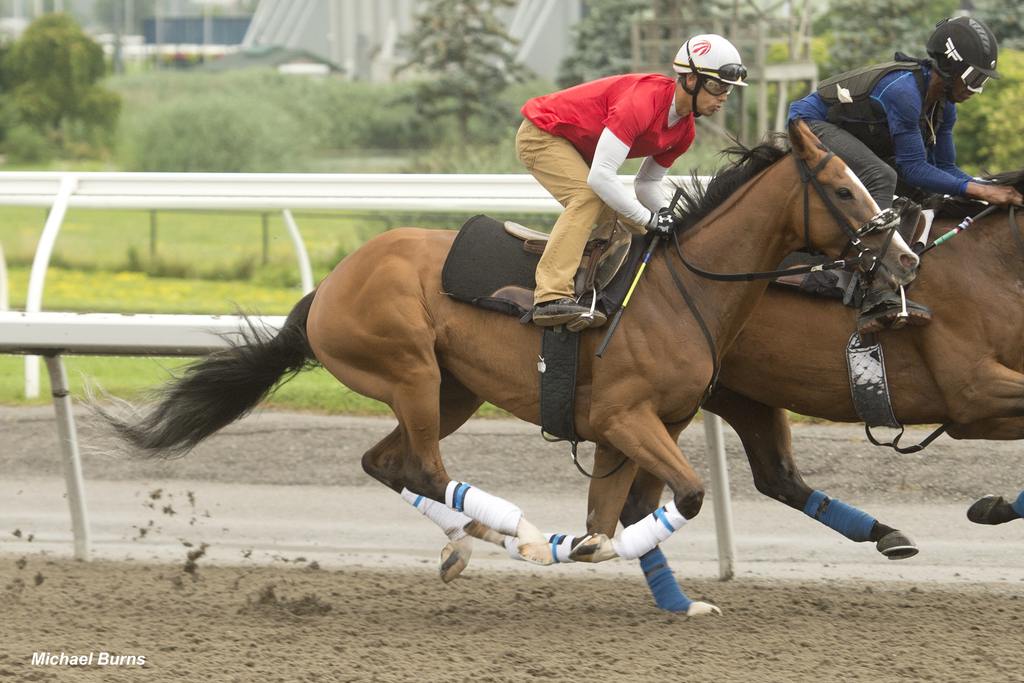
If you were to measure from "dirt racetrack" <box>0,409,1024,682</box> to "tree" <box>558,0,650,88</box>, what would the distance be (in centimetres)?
1381

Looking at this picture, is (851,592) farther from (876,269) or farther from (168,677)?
(168,677)

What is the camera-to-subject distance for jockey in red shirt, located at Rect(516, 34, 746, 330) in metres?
4.64

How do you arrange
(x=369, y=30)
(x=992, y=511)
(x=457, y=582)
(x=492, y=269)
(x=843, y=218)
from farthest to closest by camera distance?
(x=369, y=30)
(x=457, y=582)
(x=992, y=511)
(x=492, y=269)
(x=843, y=218)

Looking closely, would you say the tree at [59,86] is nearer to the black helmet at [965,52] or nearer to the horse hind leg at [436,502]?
the horse hind leg at [436,502]

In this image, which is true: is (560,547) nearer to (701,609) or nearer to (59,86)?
(701,609)

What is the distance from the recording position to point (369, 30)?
38.2 meters

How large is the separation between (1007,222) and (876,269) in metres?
0.78

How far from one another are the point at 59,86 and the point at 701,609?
1019 inches

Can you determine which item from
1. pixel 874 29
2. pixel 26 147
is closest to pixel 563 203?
pixel 874 29

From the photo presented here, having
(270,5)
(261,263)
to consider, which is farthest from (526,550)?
(270,5)

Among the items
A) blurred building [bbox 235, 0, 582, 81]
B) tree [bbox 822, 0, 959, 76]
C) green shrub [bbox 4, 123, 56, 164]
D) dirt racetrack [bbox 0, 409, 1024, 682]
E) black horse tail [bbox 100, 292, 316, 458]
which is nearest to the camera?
dirt racetrack [bbox 0, 409, 1024, 682]

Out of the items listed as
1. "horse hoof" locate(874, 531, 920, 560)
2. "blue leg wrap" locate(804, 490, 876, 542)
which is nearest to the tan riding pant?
"blue leg wrap" locate(804, 490, 876, 542)

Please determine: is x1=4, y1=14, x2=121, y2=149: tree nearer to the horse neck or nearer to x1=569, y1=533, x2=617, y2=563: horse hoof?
the horse neck

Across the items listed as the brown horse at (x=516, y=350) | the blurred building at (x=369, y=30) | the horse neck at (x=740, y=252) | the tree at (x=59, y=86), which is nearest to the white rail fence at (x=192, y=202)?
the brown horse at (x=516, y=350)
